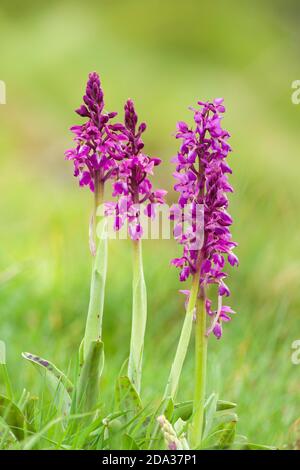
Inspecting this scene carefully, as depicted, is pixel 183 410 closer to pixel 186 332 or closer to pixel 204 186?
pixel 186 332

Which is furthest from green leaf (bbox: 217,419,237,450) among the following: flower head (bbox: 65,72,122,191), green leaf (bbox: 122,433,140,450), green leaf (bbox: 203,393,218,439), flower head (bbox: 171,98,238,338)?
flower head (bbox: 65,72,122,191)

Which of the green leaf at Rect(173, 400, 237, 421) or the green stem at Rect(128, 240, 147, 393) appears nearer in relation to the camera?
the green stem at Rect(128, 240, 147, 393)

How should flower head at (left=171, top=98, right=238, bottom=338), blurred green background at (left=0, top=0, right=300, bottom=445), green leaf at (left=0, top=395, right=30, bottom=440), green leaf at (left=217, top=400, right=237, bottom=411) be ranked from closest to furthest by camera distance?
flower head at (left=171, top=98, right=238, bottom=338) → green leaf at (left=0, top=395, right=30, bottom=440) → green leaf at (left=217, top=400, right=237, bottom=411) → blurred green background at (left=0, top=0, right=300, bottom=445)

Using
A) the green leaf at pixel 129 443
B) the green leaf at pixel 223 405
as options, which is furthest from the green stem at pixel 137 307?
the green leaf at pixel 223 405

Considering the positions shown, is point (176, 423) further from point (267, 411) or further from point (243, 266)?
point (243, 266)

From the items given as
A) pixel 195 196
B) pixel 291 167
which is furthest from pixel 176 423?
pixel 291 167

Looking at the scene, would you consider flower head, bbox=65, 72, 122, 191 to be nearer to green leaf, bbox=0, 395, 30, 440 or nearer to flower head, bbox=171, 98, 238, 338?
flower head, bbox=171, 98, 238, 338
